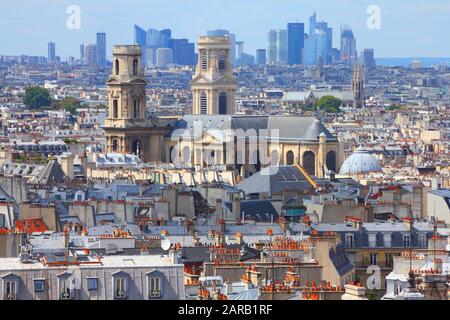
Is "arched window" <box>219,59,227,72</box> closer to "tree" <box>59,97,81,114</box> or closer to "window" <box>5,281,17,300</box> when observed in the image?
"tree" <box>59,97,81,114</box>

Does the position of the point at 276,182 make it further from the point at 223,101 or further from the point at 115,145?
the point at 223,101

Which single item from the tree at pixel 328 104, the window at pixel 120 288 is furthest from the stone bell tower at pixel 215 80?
the window at pixel 120 288

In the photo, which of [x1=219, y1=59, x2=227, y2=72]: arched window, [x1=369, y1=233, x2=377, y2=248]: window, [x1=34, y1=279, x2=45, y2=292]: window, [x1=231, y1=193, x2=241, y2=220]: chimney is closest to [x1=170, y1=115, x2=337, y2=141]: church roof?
[x1=219, y1=59, x2=227, y2=72]: arched window

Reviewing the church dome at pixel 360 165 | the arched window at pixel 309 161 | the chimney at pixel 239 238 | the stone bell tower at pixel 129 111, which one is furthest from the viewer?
the stone bell tower at pixel 129 111

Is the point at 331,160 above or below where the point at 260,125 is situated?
below

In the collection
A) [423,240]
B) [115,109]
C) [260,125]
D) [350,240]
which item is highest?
[350,240]

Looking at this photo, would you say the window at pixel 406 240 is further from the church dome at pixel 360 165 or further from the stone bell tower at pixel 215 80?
the stone bell tower at pixel 215 80

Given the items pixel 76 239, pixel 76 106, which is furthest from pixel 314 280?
pixel 76 106

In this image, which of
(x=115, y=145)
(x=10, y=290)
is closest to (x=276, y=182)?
(x=115, y=145)
